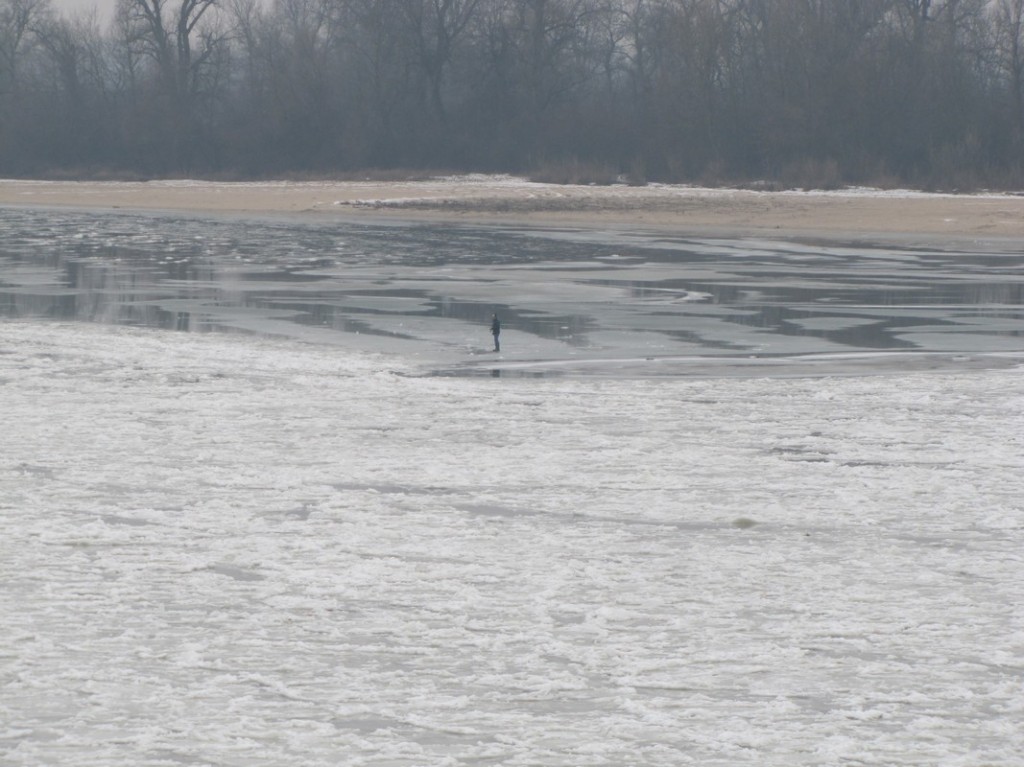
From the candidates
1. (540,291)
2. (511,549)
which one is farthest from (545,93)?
(511,549)

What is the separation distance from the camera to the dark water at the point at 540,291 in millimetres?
14727

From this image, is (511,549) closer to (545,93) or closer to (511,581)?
(511,581)

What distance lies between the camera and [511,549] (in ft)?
22.0

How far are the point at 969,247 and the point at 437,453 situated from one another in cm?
2156

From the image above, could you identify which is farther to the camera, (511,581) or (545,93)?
(545,93)

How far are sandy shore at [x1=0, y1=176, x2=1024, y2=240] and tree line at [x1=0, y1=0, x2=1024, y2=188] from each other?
164 inches

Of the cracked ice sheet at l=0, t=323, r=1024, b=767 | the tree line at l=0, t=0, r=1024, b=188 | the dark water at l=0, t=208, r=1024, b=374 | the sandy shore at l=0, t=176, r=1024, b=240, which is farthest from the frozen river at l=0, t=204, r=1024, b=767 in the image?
the tree line at l=0, t=0, r=1024, b=188

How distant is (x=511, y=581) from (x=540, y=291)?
13378mm

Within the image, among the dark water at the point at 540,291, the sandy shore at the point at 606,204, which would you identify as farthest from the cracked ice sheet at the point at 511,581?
the sandy shore at the point at 606,204

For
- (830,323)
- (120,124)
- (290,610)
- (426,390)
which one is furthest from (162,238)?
(120,124)

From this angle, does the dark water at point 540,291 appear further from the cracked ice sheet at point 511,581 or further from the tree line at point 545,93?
the tree line at point 545,93

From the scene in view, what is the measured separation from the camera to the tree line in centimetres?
4944

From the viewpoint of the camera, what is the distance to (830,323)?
52.3 feet

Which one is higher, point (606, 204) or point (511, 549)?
point (606, 204)
